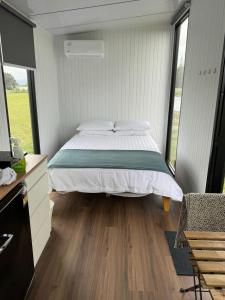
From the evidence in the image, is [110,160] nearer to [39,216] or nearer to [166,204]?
[166,204]

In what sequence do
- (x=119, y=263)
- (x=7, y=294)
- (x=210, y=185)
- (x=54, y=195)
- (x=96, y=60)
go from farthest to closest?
(x=96, y=60) → (x=54, y=195) → (x=210, y=185) → (x=119, y=263) → (x=7, y=294)

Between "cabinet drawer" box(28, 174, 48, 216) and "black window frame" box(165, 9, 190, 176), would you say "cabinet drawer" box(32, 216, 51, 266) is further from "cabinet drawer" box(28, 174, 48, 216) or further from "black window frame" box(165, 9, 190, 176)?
"black window frame" box(165, 9, 190, 176)

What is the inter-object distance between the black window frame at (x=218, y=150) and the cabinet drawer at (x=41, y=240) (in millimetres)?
1555

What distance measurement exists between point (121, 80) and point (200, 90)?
6.54 ft

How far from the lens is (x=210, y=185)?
2.12m

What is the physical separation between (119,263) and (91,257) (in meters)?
0.26

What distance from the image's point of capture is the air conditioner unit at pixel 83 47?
3777 mm

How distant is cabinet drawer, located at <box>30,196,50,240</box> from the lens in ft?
5.68

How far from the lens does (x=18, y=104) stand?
278 cm

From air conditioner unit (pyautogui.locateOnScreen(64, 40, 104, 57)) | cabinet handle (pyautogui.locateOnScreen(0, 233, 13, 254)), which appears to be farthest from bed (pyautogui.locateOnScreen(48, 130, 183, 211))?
air conditioner unit (pyautogui.locateOnScreen(64, 40, 104, 57))

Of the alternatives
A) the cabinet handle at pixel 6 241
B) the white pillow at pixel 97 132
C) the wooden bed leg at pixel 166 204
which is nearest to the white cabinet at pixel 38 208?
the cabinet handle at pixel 6 241

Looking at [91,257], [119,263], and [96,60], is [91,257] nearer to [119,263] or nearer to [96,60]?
[119,263]

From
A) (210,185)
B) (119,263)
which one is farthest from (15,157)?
(210,185)

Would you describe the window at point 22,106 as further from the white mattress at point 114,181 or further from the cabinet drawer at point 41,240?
the cabinet drawer at point 41,240
